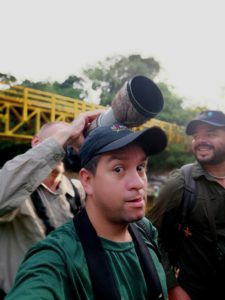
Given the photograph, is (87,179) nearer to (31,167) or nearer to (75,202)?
(31,167)

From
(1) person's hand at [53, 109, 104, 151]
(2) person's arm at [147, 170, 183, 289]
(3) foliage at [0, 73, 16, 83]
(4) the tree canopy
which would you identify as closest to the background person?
(1) person's hand at [53, 109, 104, 151]

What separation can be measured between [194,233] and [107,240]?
4.84 feet

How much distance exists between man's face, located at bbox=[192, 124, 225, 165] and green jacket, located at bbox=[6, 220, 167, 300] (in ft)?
5.31

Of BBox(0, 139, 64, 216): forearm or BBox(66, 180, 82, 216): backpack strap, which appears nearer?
BBox(0, 139, 64, 216): forearm

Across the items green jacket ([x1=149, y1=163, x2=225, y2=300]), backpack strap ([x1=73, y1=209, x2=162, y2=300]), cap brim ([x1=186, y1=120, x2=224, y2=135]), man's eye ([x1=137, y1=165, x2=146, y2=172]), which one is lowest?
green jacket ([x1=149, y1=163, x2=225, y2=300])

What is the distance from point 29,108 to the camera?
8844mm

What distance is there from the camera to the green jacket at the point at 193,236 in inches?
99.8

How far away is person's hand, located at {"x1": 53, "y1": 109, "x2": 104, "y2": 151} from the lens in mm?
1762

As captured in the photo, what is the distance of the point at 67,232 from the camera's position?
1.23 metres

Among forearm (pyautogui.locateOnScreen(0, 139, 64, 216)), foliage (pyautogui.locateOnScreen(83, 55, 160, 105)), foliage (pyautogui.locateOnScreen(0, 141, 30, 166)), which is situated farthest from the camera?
foliage (pyautogui.locateOnScreen(83, 55, 160, 105))

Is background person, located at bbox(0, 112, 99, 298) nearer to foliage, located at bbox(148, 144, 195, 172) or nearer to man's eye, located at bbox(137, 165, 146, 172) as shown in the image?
man's eye, located at bbox(137, 165, 146, 172)

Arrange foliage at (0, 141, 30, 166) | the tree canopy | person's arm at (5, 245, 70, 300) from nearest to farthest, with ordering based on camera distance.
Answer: person's arm at (5, 245, 70, 300)
foliage at (0, 141, 30, 166)
the tree canopy

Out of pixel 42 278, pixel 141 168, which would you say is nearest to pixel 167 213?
pixel 141 168

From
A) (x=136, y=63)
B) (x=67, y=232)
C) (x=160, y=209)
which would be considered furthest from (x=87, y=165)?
(x=136, y=63)
